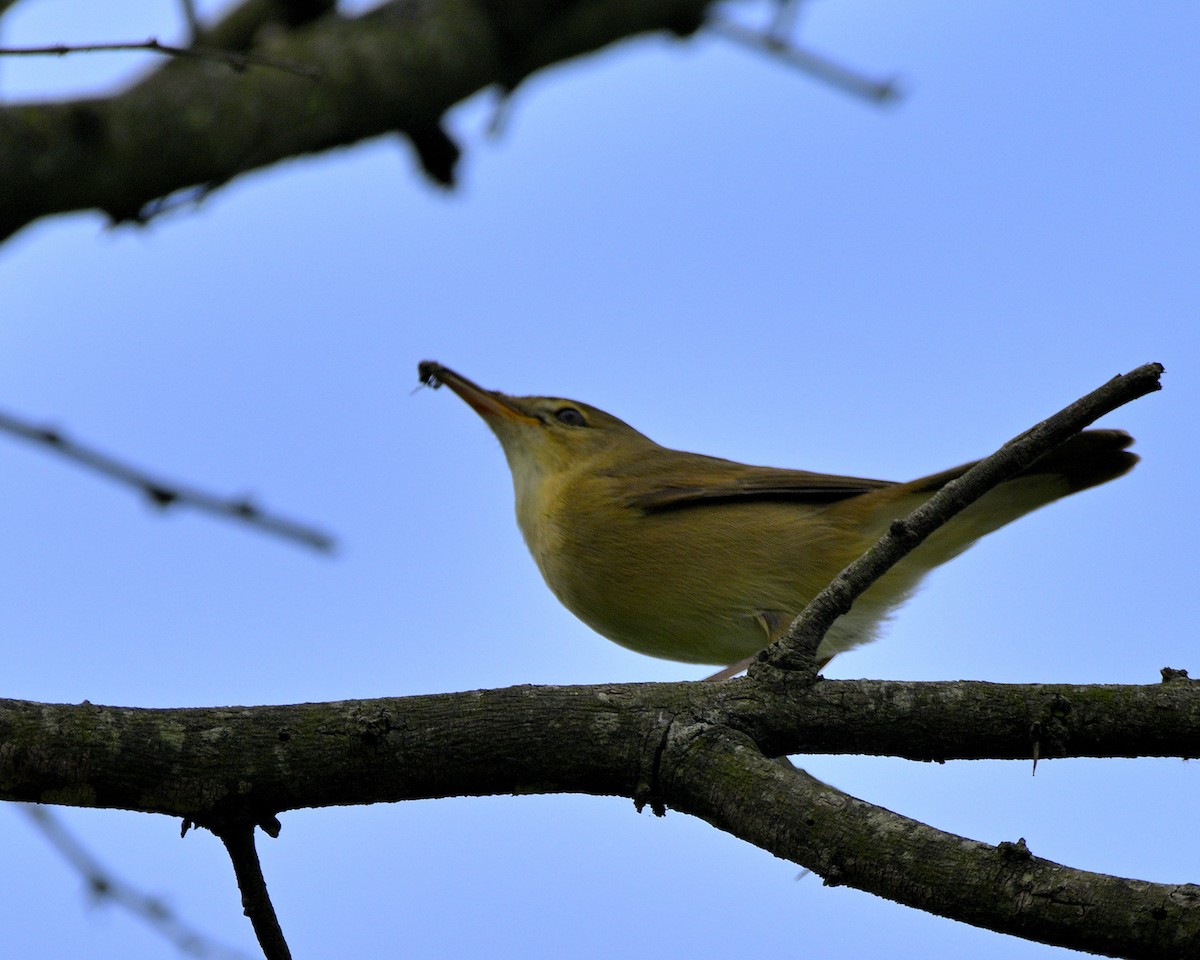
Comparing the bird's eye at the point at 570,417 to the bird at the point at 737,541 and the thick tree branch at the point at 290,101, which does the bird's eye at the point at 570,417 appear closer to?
the bird at the point at 737,541

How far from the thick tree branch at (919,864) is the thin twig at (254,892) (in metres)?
0.98

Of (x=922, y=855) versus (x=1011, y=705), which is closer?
(x=922, y=855)

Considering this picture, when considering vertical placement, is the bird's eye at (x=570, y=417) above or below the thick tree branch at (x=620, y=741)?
above

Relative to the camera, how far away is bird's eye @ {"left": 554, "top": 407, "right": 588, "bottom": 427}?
7.10 metres

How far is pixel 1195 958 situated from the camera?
7.81ft

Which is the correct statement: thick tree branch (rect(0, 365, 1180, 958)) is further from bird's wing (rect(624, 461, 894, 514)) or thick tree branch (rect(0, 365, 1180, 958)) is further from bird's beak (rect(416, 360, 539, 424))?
bird's beak (rect(416, 360, 539, 424))

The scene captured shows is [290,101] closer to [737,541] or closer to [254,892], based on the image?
[737,541]

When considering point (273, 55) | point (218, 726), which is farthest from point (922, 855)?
point (273, 55)

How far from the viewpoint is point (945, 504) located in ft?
10.5

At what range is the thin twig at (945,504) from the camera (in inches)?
116

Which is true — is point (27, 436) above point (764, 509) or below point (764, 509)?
below

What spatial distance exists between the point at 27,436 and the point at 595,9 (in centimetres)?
393

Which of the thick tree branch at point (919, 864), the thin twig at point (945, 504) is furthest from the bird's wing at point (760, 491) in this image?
the thick tree branch at point (919, 864)

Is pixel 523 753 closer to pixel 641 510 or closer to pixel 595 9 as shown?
pixel 641 510
